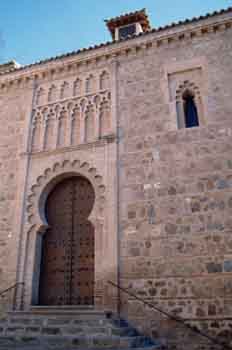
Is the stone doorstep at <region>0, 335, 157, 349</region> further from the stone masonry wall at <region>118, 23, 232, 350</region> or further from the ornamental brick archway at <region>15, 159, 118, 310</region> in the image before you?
the ornamental brick archway at <region>15, 159, 118, 310</region>

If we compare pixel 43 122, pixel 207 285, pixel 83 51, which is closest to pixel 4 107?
pixel 43 122

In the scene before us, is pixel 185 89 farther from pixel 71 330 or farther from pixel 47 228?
pixel 71 330

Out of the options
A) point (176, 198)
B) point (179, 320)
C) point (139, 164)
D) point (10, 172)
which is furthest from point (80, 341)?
point (10, 172)

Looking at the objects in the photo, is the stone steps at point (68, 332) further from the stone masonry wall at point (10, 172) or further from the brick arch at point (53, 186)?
the brick arch at point (53, 186)

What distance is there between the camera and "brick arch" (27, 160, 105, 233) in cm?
797

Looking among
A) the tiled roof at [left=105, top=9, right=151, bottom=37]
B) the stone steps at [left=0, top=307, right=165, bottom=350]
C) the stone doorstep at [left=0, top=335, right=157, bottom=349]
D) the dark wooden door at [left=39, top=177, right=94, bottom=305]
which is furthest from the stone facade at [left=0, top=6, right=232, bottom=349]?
the tiled roof at [left=105, top=9, right=151, bottom=37]

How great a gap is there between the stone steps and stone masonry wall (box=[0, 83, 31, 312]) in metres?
1.30

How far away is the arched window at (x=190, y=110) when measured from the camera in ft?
26.8

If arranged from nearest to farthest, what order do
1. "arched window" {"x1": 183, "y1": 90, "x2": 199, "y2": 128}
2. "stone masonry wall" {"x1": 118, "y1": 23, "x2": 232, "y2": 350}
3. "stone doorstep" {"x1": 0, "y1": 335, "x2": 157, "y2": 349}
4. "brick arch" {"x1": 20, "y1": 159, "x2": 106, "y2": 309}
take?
"stone doorstep" {"x1": 0, "y1": 335, "x2": 157, "y2": 349} < "stone masonry wall" {"x1": 118, "y1": 23, "x2": 232, "y2": 350} < "brick arch" {"x1": 20, "y1": 159, "x2": 106, "y2": 309} < "arched window" {"x1": 183, "y1": 90, "x2": 199, "y2": 128}

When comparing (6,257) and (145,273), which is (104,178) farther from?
(6,257)

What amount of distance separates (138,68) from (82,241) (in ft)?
16.1

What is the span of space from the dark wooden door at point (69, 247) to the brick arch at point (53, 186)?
0.28 metres

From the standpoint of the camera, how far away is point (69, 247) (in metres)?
8.07

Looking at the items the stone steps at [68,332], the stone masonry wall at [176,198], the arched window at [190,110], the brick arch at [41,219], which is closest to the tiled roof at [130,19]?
the stone masonry wall at [176,198]
